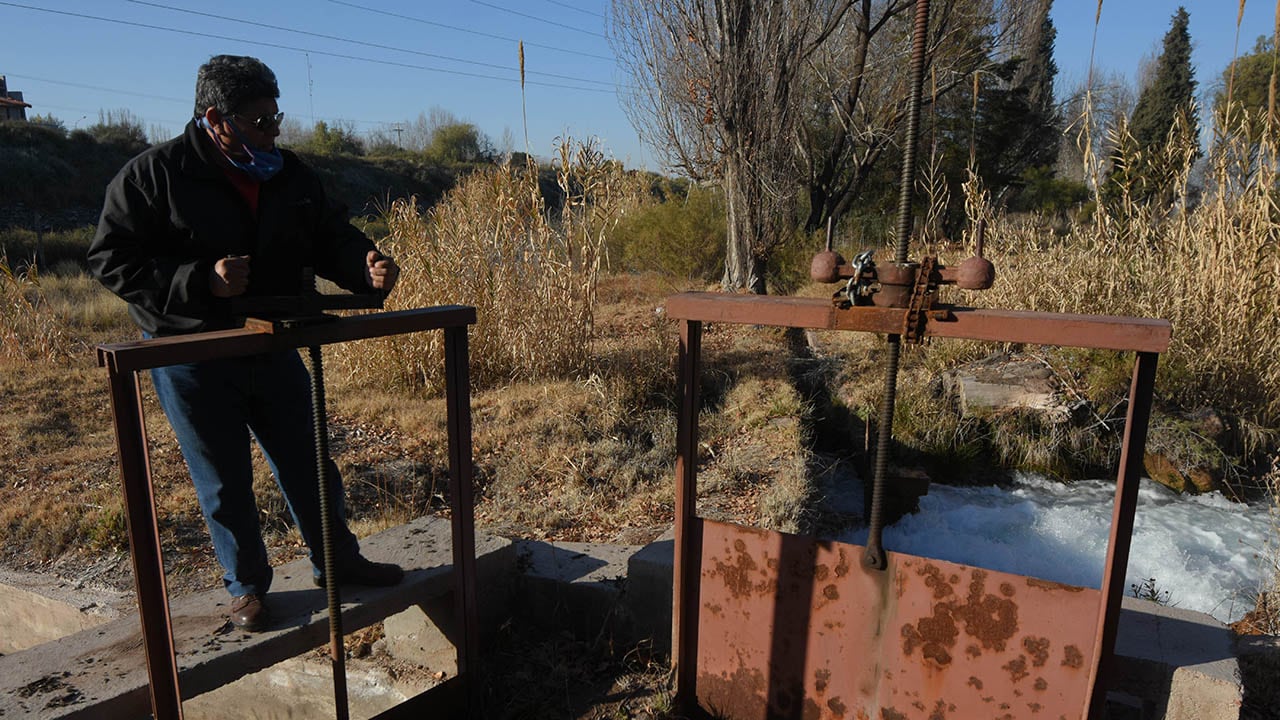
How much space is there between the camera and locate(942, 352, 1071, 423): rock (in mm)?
5242

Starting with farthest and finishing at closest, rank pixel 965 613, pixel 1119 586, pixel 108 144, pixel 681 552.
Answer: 1. pixel 108 144
2. pixel 681 552
3. pixel 965 613
4. pixel 1119 586

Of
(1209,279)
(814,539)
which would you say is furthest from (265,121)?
(1209,279)

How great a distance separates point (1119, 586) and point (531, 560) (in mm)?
1912

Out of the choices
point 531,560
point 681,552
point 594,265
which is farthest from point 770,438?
point 681,552

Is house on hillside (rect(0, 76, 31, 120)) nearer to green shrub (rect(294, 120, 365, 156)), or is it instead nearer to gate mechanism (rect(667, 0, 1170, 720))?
green shrub (rect(294, 120, 365, 156))

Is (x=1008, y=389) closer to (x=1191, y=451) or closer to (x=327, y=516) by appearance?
(x=1191, y=451)

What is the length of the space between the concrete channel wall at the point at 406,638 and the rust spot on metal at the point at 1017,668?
373mm

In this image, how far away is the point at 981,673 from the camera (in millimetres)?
1807

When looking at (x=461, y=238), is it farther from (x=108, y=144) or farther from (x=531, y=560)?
(x=108, y=144)

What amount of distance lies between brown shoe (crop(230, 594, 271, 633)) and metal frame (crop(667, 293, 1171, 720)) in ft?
3.69

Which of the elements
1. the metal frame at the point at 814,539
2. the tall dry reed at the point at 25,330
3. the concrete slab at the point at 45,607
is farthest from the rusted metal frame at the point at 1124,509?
the tall dry reed at the point at 25,330

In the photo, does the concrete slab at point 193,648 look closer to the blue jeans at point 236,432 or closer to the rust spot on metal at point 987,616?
the blue jeans at point 236,432

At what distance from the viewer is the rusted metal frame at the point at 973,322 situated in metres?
1.49

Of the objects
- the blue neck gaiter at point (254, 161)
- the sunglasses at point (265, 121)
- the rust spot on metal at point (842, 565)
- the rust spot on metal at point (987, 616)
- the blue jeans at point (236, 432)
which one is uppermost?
the sunglasses at point (265, 121)
